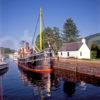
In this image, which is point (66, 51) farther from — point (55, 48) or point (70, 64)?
Answer: point (70, 64)

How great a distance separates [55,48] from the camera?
8519cm

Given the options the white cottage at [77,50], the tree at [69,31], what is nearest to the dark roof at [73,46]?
the white cottage at [77,50]

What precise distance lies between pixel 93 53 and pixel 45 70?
1708cm

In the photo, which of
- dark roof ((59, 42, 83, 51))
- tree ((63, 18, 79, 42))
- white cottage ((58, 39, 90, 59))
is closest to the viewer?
white cottage ((58, 39, 90, 59))

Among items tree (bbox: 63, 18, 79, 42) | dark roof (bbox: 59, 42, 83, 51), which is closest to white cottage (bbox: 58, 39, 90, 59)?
dark roof (bbox: 59, 42, 83, 51)

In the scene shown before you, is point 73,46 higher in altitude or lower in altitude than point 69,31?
lower

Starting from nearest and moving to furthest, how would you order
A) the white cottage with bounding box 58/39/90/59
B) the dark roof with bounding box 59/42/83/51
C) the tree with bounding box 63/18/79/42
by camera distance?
the white cottage with bounding box 58/39/90/59 < the dark roof with bounding box 59/42/83/51 < the tree with bounding box 63/18/79/42

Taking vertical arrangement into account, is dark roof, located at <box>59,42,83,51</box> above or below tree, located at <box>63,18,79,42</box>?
below

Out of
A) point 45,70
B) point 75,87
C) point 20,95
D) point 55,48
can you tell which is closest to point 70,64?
point 45,70

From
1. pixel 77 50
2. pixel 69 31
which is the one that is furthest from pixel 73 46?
pixel 69 31

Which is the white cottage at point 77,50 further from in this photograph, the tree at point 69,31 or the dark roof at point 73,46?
the tree at point 69,31

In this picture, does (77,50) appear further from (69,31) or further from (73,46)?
(69,31)

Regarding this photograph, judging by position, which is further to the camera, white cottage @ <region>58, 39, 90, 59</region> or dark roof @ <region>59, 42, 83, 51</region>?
dark roof @ <region>59, 42, 83, 51</region>

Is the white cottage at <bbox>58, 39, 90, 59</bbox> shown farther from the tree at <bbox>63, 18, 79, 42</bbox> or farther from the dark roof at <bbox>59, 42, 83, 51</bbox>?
the tree at <bbox>63, 18, 79, 42</bbox>
